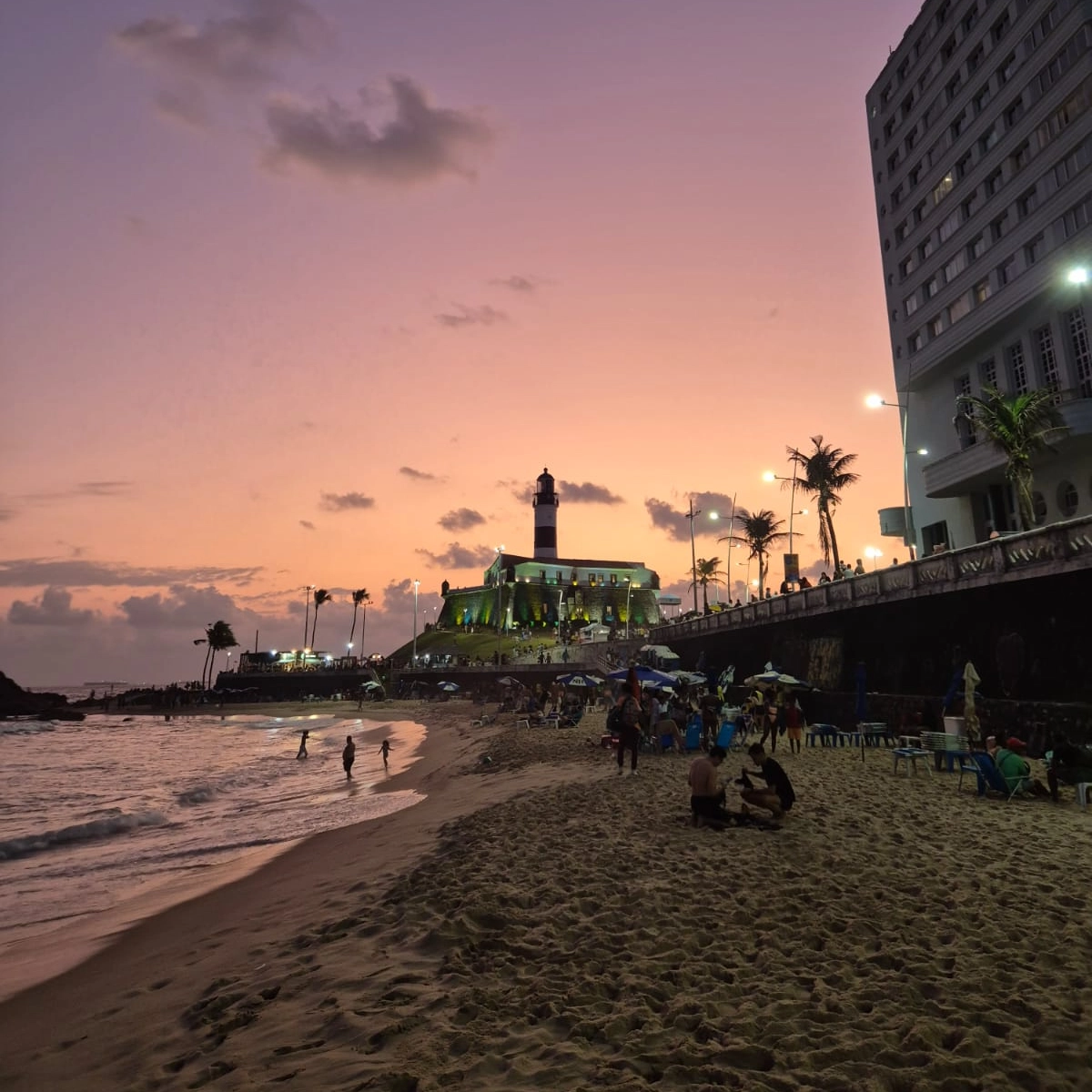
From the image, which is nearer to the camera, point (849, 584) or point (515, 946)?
point (515, 946)

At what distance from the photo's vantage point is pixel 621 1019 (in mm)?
5012

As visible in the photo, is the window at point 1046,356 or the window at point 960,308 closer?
the window at point 1046,356

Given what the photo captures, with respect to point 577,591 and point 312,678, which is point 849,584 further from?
point 577,591

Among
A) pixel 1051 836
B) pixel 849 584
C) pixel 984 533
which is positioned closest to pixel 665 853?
pixel 1051 836

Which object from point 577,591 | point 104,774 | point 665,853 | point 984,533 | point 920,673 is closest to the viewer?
point 665,853

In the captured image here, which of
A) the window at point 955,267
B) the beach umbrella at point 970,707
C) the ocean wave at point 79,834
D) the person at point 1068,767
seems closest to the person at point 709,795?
the person at point 1068,767

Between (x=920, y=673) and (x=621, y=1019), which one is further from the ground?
(x=920, y=673)

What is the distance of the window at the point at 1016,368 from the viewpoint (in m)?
40.5

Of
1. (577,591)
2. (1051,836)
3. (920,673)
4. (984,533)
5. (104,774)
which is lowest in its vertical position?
(104,774)

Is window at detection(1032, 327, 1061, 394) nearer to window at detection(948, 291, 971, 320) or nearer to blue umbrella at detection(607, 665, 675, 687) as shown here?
window at detection(948, 291, 971, 320)

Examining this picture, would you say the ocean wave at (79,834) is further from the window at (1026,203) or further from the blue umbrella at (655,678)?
the window at (1026,203)

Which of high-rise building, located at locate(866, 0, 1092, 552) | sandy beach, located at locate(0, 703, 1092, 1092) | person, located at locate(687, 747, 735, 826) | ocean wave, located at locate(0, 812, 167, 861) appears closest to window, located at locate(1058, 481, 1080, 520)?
high-rise building, located at locate(866, 0, 1092, 552)

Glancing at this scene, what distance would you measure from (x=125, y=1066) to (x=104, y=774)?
31026mm

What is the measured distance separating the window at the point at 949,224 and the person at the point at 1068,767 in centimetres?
4514
